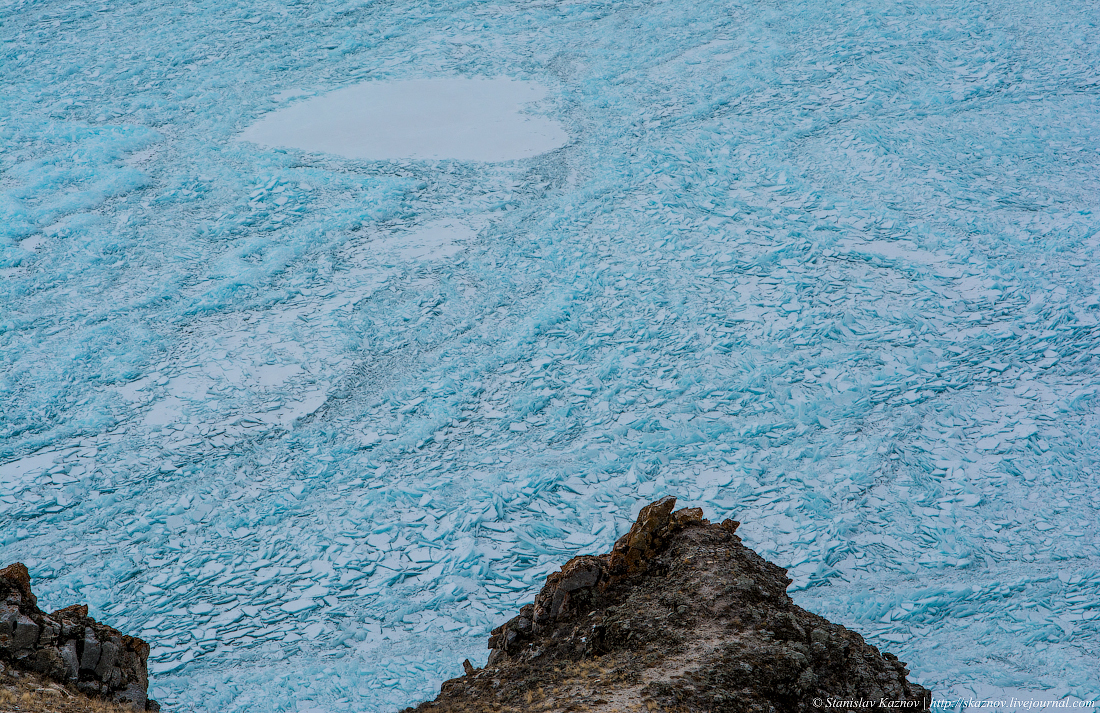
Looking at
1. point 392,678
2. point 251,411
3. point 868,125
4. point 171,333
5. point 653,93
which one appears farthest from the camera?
point 653,93

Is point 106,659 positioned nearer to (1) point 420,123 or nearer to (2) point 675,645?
(2) point 675,645

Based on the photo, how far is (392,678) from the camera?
290cm

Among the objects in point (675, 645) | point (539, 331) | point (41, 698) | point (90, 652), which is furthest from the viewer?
point (539, 331)

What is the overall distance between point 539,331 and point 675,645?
2.28 m

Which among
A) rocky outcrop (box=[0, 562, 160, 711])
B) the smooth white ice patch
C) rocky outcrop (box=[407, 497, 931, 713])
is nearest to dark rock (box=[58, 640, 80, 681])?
rocky outcrop (box=[0, 562, 160, 711])

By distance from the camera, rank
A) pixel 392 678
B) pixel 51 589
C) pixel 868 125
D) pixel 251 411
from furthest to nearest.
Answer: pixel 868 125 → pixel 251 411 → pixel 51 589 → pixel 392 678

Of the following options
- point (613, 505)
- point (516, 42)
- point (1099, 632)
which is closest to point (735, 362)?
point (613, 505)

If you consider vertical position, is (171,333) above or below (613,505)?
above

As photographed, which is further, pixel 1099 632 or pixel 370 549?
pixel 370 549

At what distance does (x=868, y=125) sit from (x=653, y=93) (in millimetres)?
1508

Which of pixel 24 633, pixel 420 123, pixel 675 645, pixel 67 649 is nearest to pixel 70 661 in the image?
pixel 67 649

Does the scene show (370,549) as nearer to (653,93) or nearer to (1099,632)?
(1099,632)

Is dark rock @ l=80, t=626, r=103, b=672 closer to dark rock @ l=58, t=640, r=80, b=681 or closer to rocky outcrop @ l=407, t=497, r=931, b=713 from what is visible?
dark rock @ l=58, t=640, r=80, b=681

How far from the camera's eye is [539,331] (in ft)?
14.4
